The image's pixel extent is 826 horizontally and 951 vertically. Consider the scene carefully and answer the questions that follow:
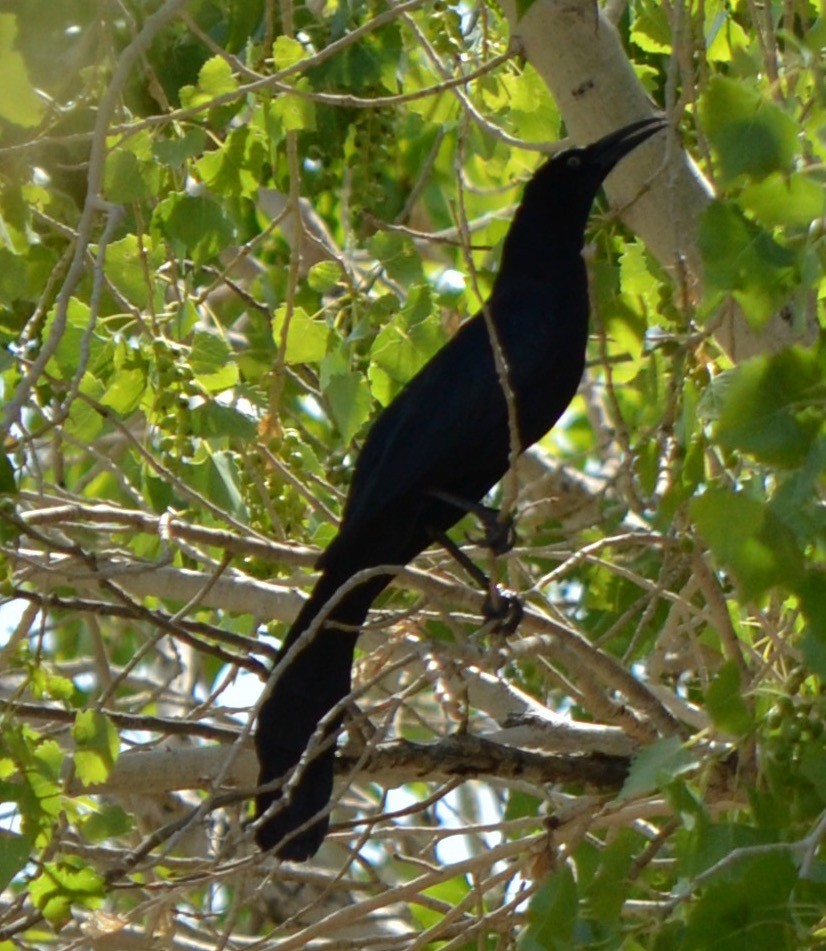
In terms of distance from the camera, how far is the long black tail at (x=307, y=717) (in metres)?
2.85

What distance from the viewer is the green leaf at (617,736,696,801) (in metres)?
1.94

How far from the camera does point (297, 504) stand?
332cm

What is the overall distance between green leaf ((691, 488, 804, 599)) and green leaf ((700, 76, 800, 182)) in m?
0.39

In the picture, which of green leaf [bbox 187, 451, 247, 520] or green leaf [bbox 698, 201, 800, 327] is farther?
green leaf [bbox 187, 451, 247, 520]

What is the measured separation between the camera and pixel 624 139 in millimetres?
3260

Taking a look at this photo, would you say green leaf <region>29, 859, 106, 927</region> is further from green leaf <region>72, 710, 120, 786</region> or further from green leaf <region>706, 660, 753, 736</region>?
green leaf <region>706, 660, 753, 736</region>

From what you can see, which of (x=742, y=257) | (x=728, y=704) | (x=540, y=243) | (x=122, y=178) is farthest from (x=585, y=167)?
(x=728, y=704)

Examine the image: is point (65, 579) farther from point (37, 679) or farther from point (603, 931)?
point (603, 931)

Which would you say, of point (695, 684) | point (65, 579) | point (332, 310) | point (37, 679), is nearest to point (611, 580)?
point (695, 684)

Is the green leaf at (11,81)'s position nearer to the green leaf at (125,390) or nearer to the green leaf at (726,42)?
the green leaf at (125,390)

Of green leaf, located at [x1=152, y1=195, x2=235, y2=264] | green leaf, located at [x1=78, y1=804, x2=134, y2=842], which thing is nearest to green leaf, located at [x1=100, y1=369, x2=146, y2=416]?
green leaf, located at [x1=152, y1=195, x2=235, y2=264]

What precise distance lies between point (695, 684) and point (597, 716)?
1058mm

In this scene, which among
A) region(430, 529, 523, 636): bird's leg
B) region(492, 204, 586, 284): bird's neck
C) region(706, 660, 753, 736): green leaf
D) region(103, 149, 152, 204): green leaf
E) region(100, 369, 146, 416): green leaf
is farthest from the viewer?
region(492, 204, 586, 284): bird's neck

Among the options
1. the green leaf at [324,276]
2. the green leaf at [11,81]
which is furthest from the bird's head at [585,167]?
the green leaf at [11,81]
